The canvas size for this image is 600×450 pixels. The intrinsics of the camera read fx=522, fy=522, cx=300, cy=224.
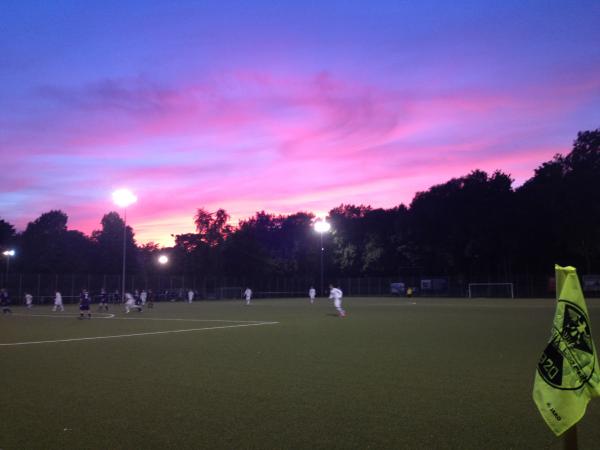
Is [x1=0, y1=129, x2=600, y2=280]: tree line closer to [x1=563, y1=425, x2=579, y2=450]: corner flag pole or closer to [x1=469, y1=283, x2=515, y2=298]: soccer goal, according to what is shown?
[x1=469, y1=283, x2=515, y2=298]: soccer goal

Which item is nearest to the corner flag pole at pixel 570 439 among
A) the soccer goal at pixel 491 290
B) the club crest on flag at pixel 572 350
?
the club crest on flag at pixel 572 350

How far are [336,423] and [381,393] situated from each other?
6.33 feet

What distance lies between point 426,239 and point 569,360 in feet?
261

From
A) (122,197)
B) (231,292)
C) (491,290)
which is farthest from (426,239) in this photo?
(122,197)

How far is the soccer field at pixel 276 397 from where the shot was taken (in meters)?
5.93

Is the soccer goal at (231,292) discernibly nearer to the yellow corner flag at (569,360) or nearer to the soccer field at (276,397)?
the soccer field at (276,397)

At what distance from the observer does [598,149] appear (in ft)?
223

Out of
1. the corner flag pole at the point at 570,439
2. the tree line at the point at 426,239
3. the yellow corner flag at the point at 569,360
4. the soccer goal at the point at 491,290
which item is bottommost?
the soccer goal at the point at 491,290

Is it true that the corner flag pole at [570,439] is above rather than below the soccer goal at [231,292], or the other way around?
above

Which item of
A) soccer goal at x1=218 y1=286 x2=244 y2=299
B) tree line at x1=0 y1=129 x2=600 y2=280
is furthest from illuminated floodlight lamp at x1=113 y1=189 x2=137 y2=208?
tree line at x1=0 y1=129 x2=600 y2=280

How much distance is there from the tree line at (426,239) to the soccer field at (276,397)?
6140 centimetres

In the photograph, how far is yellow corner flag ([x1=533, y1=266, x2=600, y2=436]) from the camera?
320 centimetres

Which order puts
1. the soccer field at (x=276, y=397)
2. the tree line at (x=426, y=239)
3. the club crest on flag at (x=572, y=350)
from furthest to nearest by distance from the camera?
1. the tree line at (x=426, y=239)
2. the soccer field at (x=276, y=397)
3. the club crest on flag at (x=572, y=350)

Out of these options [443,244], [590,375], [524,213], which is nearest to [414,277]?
[443,244]
